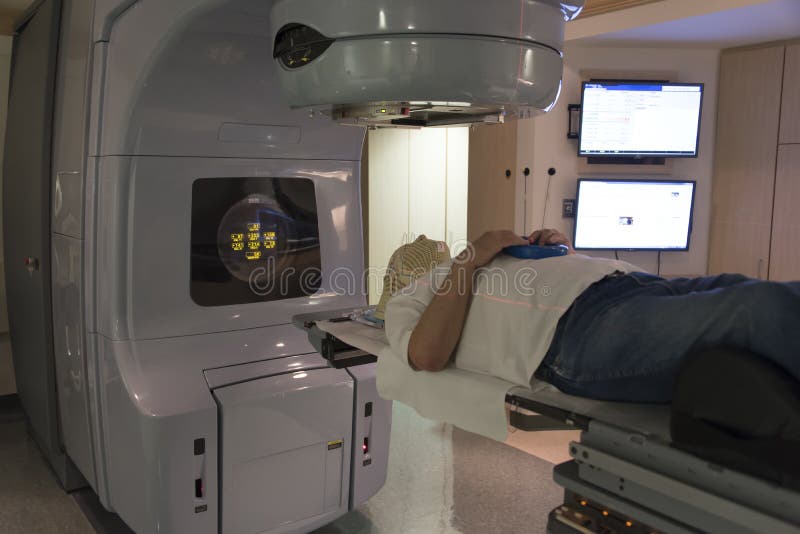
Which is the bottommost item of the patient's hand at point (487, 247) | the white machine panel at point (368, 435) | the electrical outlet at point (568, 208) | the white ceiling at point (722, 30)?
the white machine panel at point (368, 435)

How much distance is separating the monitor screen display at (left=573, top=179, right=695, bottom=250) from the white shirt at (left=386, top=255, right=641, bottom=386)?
2.19 metres

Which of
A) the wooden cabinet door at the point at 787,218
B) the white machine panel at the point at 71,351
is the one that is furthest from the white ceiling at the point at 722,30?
the white machine panel at the point at 71,351

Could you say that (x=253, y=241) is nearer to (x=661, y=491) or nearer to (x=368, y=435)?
(x=368, y=435)

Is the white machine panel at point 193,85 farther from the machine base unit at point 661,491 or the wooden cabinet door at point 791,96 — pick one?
the wooden cabinet door at point 791,96

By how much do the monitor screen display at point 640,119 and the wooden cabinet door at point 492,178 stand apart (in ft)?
1.24

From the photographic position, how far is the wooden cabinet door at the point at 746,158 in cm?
347

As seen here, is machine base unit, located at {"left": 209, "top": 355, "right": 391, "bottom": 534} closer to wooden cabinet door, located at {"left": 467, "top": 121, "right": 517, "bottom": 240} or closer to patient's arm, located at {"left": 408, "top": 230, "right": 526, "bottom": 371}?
patient's arm, located at {"left": 408, "top": 230, "right": 526, "bottom": 371}

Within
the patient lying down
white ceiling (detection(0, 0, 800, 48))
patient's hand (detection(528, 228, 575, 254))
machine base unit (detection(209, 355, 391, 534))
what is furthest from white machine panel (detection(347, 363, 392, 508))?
white ceiling (detection(0, 0, 800, 48))

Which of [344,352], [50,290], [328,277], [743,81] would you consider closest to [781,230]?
[743,81]

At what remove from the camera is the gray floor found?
95.9 inches

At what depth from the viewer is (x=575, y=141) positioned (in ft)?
11.9

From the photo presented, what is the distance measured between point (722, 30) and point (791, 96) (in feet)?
1.77

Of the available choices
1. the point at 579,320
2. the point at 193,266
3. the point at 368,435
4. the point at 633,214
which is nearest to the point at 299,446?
the point at 368,435

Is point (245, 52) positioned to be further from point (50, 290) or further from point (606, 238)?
point (606, 238)
